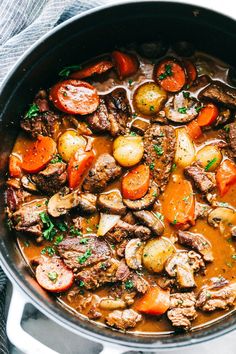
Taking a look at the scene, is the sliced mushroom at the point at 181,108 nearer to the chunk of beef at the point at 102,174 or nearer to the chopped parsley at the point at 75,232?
the chunk of beef at the point at 102,174

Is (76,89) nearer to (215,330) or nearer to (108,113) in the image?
(108,113)

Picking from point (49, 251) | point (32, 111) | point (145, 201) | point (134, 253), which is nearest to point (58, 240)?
point (49, 251)

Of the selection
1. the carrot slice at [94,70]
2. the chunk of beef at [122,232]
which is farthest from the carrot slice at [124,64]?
the chunk of beef at [122,232]

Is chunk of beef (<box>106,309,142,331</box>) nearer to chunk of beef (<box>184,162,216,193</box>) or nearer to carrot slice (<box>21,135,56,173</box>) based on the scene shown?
chunk of beef (<box>184,162,216,193</box>)

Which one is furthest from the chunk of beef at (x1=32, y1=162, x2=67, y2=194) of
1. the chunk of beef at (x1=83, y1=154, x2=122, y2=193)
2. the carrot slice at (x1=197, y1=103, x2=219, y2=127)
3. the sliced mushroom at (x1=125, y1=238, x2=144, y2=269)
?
the carrot slice at (x1=197, y1=103, x2=219, y2=127)

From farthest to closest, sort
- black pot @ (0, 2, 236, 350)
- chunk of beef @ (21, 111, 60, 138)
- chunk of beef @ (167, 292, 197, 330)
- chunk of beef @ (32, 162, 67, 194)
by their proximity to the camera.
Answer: chunk of beef @ (21, 111, 60, 138) → chunk of beef @ (32, 162, 67, 194) → chunk of beef @ (167, 292, 197, 330) → black pot @ (0, 2, 236, 350)
